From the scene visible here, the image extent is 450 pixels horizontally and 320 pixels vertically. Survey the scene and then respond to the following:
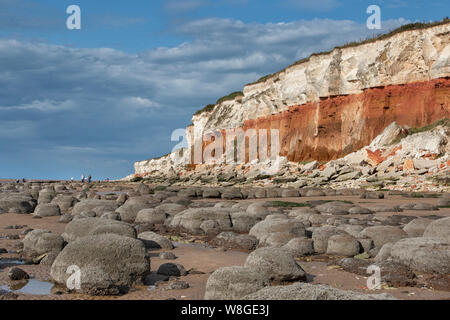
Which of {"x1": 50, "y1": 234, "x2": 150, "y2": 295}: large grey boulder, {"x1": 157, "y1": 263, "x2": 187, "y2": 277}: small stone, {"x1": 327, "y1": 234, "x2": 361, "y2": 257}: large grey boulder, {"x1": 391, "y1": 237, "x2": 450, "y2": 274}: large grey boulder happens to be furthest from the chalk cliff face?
{"x1": 50, "y1": 234, "x2": 150, "y2": 295}: large grey boulder

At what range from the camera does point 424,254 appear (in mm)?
8438

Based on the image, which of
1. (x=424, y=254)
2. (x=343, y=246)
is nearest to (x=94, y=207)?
(x=343, y=246)

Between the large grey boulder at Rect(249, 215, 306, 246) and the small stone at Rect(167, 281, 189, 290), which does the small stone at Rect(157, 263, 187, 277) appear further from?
the large grey boulder at Rect(249, 215, 306, 246)

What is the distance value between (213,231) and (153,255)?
11.2 feet

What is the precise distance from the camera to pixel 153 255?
10250 millimetres

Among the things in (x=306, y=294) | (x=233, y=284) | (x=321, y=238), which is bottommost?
(x=321, y=238)

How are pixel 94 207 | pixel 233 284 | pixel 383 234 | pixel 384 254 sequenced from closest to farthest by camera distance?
pixel 233 284 → pixel 384 254 → pixel 383 234 → pixel 94 207

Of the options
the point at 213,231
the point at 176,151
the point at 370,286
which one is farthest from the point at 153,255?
the point at 176,151

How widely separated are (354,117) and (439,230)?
3361 centimetres

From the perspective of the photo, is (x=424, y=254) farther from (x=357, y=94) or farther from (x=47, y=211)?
(x=357, y=94)

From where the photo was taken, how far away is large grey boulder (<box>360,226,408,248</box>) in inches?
424

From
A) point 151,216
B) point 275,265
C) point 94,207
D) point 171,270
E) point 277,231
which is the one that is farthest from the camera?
point 94,207
